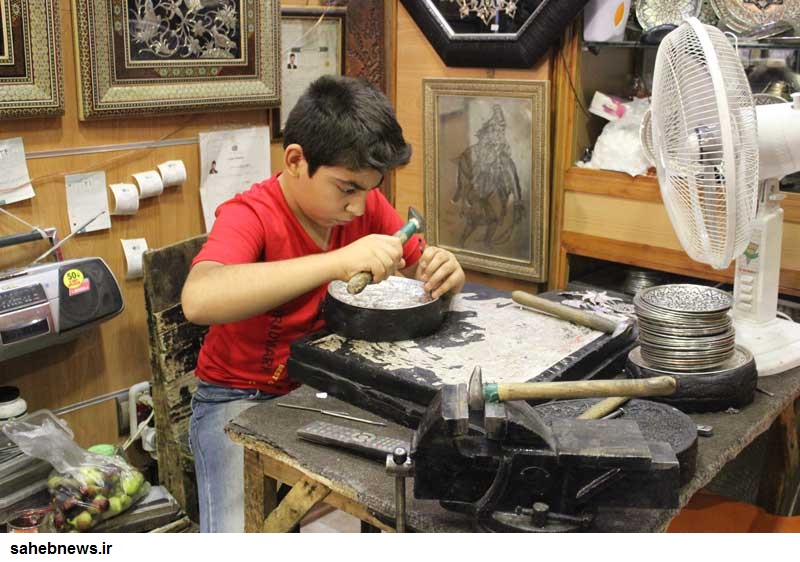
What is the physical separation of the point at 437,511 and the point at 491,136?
179 cm

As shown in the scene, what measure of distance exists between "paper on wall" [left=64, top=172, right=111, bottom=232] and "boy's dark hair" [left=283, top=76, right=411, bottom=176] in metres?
0.81

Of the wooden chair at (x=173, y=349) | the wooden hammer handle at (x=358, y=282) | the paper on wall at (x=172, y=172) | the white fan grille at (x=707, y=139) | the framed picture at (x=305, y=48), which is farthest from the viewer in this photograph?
the framed picture at (x=305, y=48)

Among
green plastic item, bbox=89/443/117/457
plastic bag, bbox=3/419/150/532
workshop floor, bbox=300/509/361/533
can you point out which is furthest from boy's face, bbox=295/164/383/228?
workshop floor, bbox=300/509/361/533

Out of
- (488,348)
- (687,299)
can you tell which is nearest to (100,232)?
(488,348)

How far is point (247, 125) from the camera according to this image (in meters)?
2.71

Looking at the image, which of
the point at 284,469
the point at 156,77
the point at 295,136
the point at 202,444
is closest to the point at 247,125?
the point at 156,77

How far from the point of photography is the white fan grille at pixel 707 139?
1.44 metres

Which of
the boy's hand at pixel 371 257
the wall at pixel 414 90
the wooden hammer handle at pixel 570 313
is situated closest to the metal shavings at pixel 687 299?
the wooden hammer handle at pixel 570 313

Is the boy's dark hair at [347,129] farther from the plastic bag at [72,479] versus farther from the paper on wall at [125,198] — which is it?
the plastic bag at [72,479]

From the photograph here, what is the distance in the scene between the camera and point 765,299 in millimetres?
1757

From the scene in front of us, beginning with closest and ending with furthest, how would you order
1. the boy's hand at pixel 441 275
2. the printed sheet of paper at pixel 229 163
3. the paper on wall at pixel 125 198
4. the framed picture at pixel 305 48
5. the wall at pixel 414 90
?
the boy's hand at pixel 441 275
the paper on wall at pixel 125 198
the printed sheet of paper at pixel 229 163
the framed picture at pixel 305 48
the wall at pixel 414 90

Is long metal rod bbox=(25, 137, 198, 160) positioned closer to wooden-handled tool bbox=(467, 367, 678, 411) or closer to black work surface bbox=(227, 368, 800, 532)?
black work surface bbox=(227, 368, 800, 532)

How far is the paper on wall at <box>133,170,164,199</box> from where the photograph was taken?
243 cm

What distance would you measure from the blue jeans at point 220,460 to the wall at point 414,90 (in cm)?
133
